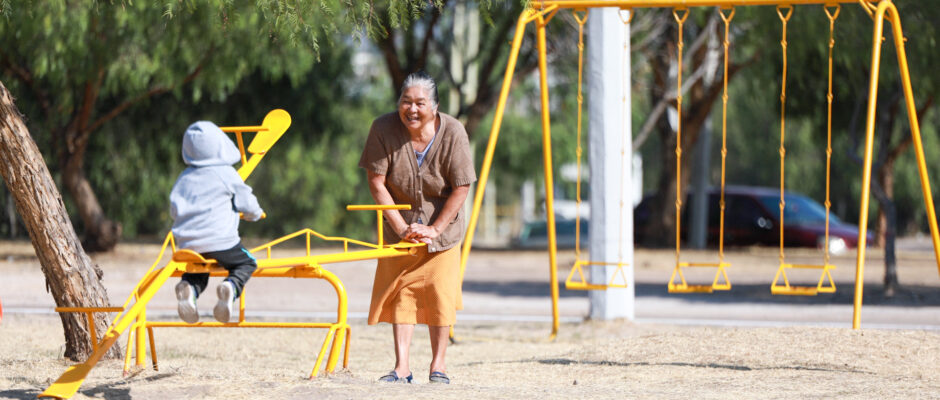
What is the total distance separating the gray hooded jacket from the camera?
15.5 feet

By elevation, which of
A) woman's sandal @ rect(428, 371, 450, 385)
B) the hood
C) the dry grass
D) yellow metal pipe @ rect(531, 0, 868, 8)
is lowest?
the dry grass

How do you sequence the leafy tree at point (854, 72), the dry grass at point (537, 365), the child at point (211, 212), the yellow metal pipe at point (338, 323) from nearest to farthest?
the child at point (211, 212) → the dry grass at point (537, 365) → the yellow metal pipe at point (338, 323) → the leafy tree at point (854, 72)

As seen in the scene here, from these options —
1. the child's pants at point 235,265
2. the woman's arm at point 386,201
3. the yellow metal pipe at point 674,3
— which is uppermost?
the yellow metal pipe at point 674,3

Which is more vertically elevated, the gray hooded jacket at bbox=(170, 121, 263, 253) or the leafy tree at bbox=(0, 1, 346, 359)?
the leafy tree at bbox=(0, 1, 346, 359)

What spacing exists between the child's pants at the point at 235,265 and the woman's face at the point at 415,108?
1.17 metres

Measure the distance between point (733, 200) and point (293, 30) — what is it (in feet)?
58.9

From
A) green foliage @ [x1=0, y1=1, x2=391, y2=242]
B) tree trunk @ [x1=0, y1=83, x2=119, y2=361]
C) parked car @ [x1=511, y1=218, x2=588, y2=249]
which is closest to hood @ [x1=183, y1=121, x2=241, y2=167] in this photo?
green foliage @ [x1=0, y1=1, x2=391, y2=242]

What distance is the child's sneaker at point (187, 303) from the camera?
4.69 m

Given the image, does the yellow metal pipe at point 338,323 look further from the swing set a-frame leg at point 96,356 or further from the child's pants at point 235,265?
the swing set a-frame leg at point 96,356

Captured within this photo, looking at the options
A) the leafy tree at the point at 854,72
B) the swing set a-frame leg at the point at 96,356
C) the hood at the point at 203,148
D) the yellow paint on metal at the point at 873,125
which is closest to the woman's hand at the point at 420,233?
the hood at the point at 203,148

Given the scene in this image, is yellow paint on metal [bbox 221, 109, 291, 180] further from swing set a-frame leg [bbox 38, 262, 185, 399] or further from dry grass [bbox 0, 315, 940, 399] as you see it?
dry grass [bbox 0, 315, 940, 399]

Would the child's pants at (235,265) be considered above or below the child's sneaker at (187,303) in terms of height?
above

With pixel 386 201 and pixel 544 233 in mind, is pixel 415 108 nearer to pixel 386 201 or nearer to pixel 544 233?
pixel 386 201

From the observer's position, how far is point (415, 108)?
5648mm
